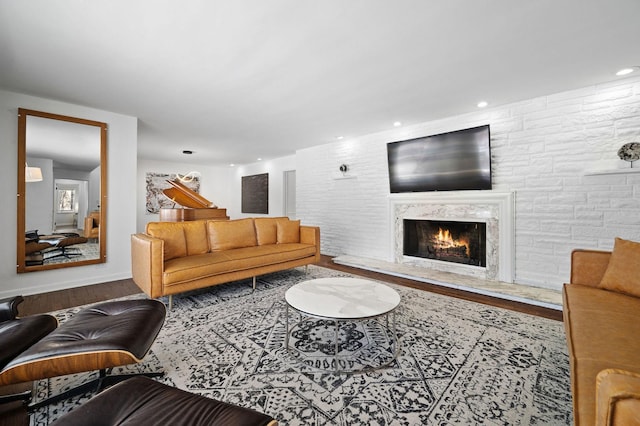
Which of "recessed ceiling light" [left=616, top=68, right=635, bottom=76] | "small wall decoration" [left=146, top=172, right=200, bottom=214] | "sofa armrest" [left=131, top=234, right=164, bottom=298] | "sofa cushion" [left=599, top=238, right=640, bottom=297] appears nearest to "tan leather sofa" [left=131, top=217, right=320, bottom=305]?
"sofa armrest" [left=131, top=234, right=164, bottom=298]

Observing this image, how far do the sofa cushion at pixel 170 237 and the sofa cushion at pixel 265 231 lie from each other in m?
1.08

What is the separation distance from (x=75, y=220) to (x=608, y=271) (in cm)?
564

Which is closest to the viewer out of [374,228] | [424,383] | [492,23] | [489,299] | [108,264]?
[424,383]

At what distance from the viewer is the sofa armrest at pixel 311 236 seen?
4.10 meters

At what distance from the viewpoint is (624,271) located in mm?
1871

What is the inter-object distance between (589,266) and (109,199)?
5459 millimetres

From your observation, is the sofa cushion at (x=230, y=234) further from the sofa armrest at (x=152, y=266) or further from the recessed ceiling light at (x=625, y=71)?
the recessed ceiling light at (x=625, y=71)

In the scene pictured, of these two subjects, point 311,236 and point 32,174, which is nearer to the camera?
point 32,174

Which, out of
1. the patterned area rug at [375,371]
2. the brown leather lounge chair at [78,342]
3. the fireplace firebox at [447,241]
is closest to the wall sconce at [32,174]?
the patterned area rug at [375,371]

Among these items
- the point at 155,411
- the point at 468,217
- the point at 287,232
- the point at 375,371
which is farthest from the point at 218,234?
the point at 468,217

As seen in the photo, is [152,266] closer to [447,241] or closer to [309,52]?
[309,52]

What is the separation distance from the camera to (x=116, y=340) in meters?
1.26

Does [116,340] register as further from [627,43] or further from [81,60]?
[627,43]

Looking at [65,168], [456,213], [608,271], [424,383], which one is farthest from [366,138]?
[65,168]
